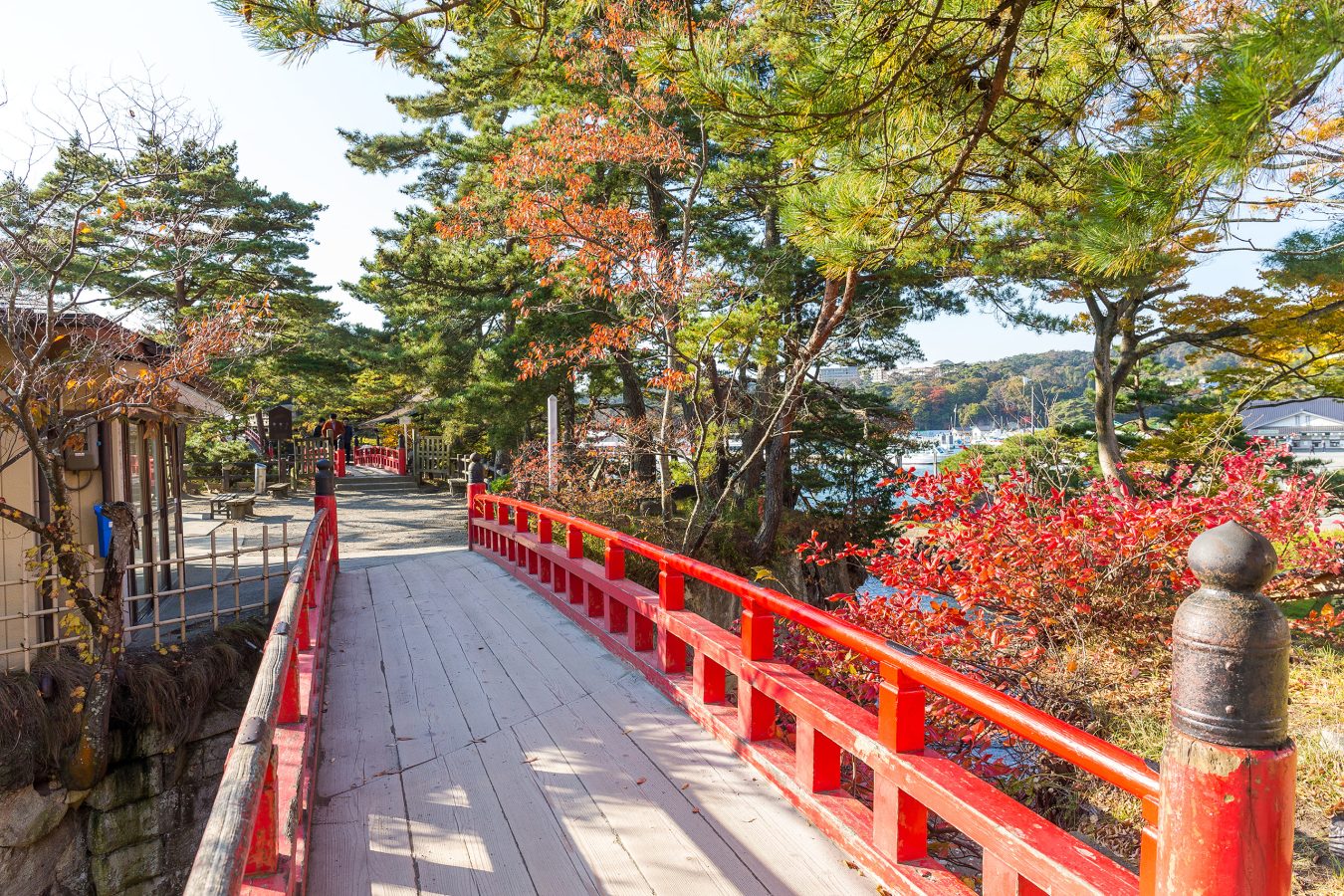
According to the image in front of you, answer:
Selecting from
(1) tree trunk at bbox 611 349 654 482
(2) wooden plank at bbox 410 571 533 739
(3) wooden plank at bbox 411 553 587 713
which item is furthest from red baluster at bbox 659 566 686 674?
(1) tree trunk at bbox 611 349 654 482

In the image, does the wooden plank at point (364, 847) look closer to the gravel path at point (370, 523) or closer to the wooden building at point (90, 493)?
the wooden building at point (90, 493)

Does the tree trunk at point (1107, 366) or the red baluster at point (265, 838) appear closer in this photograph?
the red baluster at point (265, 838)

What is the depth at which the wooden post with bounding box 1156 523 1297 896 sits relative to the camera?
1188mm

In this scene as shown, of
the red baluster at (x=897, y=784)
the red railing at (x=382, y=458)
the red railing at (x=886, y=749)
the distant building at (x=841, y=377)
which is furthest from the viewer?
the red railing at (x=382, y=458)

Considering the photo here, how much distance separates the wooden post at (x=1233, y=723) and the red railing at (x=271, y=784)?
5.26ft

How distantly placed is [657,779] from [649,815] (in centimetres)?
27

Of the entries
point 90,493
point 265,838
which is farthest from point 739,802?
point 90,493

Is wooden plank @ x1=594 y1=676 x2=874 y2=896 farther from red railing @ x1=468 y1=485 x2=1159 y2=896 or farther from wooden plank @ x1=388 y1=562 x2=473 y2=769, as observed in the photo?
wooden plank @ x1=388 y1=562 x2=473 y2=769

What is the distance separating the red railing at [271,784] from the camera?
127 cm

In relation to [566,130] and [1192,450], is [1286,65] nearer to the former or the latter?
[566,130]

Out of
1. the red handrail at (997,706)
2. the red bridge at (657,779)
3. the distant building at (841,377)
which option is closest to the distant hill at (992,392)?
the distant building at (841,377)

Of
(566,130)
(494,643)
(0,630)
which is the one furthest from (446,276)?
(494,643)

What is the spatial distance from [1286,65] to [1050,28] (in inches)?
54.9

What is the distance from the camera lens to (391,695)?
4023mm
